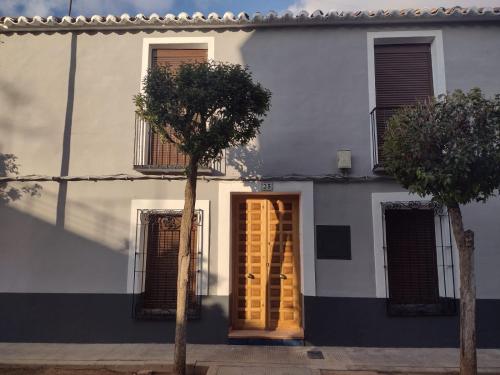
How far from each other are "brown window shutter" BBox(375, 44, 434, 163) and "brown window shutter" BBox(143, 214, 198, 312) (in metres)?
3.88

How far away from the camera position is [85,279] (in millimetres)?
6164

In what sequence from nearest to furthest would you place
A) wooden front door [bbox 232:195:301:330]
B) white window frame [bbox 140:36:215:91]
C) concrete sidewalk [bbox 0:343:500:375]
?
concrete sidewalk [bbox 0:343:500:375], wooden front door [bbox 232:195:301:330], white window frame [bbox 140:36:215:91]

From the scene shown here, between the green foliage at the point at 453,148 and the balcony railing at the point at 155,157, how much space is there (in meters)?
2.88

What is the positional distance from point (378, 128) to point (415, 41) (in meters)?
1.68

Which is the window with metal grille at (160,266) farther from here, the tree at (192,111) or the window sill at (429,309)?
the window sill at (429,309)

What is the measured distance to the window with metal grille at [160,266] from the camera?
6.09m

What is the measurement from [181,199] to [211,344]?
88.2 inches

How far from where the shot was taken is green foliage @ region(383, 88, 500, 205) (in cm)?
411

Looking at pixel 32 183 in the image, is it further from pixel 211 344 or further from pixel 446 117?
pixel 446 117

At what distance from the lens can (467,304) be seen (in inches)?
168

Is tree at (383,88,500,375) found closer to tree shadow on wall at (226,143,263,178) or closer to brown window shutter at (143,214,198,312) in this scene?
tree shadow on wall at (226,143,263,178)

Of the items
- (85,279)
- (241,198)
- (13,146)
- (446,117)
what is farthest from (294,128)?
(13,146)

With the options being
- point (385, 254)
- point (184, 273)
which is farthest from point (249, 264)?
point (385, 254)

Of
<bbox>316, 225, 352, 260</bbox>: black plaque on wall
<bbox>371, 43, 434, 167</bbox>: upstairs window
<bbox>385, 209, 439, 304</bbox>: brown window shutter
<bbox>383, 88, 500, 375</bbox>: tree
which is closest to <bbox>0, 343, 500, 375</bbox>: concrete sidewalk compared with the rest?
<bbox>385, 209, 439, 304</bbox>: brown window shutter
